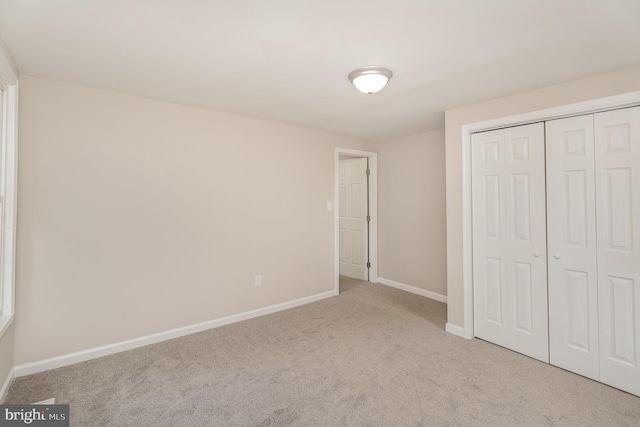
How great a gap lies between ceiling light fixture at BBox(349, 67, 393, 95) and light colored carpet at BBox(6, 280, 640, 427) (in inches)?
84.9

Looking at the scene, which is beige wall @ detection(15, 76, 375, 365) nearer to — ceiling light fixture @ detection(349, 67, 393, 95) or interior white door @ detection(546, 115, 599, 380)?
ceiling light fixture @ detection(349, 67, 393, 95)

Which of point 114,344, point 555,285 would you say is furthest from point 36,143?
point 555,285

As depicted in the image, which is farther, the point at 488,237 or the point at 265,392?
the point at 488,237

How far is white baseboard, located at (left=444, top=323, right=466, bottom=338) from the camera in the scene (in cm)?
296

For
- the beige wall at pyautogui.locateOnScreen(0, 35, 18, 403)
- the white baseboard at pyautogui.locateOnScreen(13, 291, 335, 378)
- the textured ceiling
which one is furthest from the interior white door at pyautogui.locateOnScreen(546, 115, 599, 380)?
the beige wall at pyautogui.locateOnScreen(0, 35, 18, 403)

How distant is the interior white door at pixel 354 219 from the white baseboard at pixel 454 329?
6.49ft

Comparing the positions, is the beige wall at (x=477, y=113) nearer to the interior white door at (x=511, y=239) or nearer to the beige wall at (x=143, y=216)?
the interior white door at (x=511, y=239)

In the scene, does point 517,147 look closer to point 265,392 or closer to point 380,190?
point 380,190

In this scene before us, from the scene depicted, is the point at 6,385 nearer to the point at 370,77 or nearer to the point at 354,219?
the point at 370,77

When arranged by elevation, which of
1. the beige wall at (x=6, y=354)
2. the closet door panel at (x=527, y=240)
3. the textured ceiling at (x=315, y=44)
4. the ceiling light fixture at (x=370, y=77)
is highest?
the textured ceiling at (x=315, y=44)

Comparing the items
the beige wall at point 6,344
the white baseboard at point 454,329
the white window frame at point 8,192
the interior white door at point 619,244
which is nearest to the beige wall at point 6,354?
the beige wall at point 6,344

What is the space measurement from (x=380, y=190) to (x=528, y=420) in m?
→ 3.41

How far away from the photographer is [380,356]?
2.56 meters

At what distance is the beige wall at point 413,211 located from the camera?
3.99 meters
